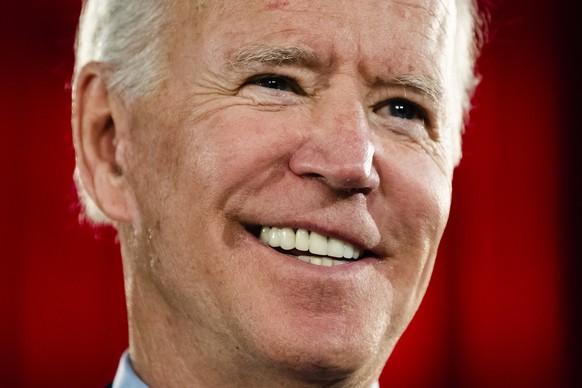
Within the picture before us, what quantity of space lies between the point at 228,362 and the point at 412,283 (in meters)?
0.38

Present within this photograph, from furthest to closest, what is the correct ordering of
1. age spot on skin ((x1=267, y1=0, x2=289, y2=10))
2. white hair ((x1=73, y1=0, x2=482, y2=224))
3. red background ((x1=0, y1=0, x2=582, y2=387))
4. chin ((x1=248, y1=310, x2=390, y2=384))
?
red background ((x1=0, y1=0, x2=582, y2=387))
white hair ((x1=73, y1=0, x2=482, y2=224))
age spot on skin ((x1=267, y1=0, x2=289, y2=10))
chin ((x1=248, y1=310, x2=390, y2=384))

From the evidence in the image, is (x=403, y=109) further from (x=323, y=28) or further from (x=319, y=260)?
(x=319, y=260)

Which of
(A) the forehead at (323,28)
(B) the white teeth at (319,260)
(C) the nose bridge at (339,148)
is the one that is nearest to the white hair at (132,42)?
(A) the forehead at (323,28)

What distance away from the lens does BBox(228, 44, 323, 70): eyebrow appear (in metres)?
1.55

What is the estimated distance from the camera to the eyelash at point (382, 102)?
1.60 m

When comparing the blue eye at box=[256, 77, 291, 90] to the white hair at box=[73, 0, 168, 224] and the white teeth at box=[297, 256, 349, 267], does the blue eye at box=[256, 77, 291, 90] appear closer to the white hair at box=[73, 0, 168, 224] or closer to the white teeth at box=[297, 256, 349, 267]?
the white hair at box=[73, 0, 168, 224]

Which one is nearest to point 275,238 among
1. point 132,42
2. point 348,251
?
point 348,251

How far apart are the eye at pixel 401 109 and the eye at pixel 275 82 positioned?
17cm

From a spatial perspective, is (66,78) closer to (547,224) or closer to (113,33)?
(113,33)

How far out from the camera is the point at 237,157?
151 cm

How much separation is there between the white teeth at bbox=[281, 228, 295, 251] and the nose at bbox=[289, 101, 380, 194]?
0.35 feet

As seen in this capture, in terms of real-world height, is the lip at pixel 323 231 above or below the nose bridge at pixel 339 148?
below

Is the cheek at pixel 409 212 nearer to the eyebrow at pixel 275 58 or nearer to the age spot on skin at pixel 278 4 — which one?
the eyebrow at pixel 275 58

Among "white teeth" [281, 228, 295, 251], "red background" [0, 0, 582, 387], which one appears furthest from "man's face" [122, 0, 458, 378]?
"red background" [0, 0, 582, 387]
